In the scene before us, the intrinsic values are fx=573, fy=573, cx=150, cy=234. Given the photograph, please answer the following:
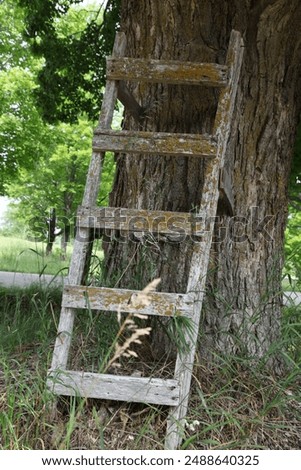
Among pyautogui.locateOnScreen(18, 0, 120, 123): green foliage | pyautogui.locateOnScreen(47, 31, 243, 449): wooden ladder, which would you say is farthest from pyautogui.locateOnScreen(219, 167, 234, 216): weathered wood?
pyautogui.locateOnScreen(18, 0, 120, 123): green foliage

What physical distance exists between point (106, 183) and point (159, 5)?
45.3 feet

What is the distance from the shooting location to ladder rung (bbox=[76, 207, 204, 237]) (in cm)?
323

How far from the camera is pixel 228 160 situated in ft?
13.3

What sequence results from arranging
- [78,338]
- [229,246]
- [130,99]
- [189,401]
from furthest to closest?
1. [229,246]
2. [130,99]
3. [78,338]
4. [189,401]

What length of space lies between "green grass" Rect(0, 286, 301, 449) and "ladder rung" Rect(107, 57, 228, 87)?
1.51 m

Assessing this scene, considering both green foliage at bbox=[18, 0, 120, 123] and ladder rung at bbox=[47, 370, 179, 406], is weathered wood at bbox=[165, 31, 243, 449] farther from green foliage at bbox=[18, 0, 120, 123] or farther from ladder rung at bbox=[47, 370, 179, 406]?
green foliage at bbox=[18, 0, 120, 123]

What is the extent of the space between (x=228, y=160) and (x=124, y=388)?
1822 mm

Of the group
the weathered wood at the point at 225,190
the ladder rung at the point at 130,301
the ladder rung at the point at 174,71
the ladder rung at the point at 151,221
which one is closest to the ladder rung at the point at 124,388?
the ladder rung at the point at 130,301

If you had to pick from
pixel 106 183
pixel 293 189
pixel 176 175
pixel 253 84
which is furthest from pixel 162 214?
pixel 106 183

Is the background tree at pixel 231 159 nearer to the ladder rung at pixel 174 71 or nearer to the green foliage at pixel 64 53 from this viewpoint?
the ladder rung at pixel 174 71

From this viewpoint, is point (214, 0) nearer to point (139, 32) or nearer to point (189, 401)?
point (139, 32)

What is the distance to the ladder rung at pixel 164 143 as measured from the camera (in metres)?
3.34

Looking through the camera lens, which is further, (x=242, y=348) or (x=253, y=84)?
(x=253, y=84)

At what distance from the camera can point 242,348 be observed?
367 centimetres
